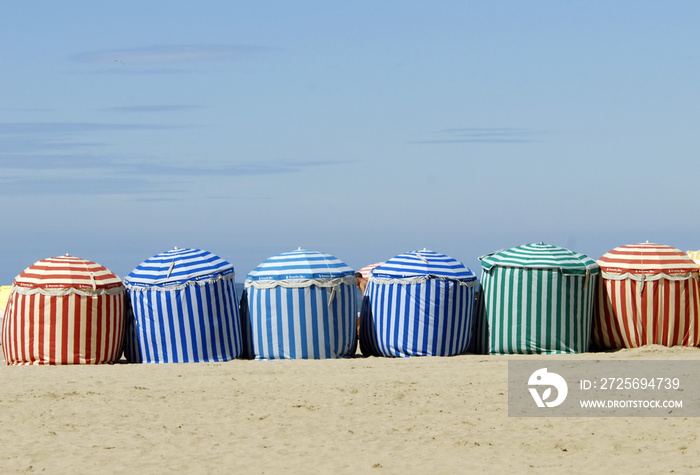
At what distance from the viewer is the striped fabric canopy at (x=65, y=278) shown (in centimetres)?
1583

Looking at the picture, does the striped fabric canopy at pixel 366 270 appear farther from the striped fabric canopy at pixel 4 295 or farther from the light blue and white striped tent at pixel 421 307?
the striped fabric canopy at pixel 4 295

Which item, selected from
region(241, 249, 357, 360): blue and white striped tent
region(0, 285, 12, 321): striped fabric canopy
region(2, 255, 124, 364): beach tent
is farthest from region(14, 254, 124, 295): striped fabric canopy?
region(0, 285, 12, 321): striped fabric canopy

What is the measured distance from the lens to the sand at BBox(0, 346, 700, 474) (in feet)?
32.3

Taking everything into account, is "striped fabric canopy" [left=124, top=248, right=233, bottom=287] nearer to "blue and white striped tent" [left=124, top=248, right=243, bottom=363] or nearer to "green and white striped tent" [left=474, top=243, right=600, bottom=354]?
"blue and white striped tent" [left=124, top=248, right=243, bottom=363]

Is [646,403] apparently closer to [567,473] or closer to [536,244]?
[567,473]

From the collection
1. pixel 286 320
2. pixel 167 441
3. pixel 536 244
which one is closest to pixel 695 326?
pixel 536 244

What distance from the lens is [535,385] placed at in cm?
1328

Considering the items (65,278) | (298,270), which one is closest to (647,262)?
(298,270)

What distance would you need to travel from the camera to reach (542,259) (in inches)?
663

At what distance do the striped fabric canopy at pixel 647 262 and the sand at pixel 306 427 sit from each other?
334cm

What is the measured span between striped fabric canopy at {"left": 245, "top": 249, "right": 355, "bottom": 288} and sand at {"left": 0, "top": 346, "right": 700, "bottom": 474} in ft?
5.00

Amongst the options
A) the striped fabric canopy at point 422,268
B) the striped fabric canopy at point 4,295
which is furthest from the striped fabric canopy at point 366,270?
the striped fabric canopy at point 4,295

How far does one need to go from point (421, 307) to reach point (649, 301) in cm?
369

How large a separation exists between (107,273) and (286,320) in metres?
2.90
